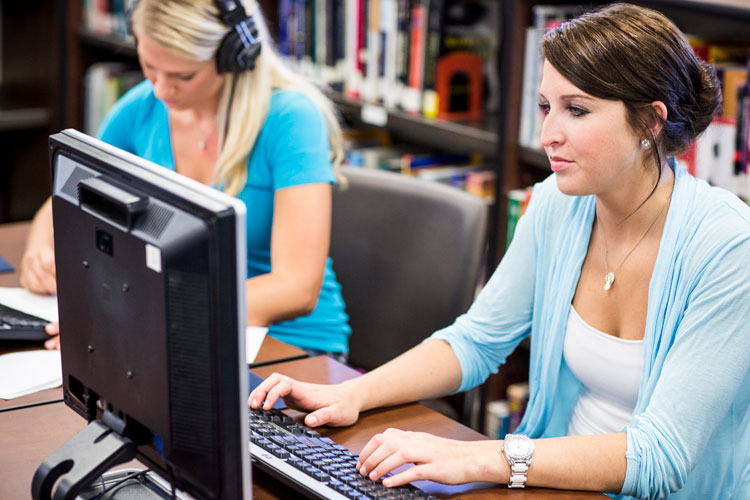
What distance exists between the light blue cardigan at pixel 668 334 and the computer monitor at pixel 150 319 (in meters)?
0.52

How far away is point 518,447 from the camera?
1085mm

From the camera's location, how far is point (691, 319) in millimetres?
1183

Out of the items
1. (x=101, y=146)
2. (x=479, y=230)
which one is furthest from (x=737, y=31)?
(x=101, y=146)

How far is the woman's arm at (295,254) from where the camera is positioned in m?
1.65

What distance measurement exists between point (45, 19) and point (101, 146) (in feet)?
9.53

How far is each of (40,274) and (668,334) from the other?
1.04 metres

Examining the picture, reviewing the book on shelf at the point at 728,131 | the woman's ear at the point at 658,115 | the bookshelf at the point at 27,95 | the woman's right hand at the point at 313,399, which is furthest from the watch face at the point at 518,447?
the bookshelf at the point at 27,95

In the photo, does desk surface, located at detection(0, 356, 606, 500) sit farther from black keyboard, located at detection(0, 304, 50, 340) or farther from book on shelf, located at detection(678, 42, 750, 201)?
book on shelf, located at detection(678, 42, 750, 201)

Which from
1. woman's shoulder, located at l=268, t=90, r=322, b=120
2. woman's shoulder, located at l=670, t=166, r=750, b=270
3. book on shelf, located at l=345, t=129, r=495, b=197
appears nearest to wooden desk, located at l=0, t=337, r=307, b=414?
woman's shoulder, located at l=268, t=90, r=322, b=120

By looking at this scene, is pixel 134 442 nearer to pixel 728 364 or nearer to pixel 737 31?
pixel 728 364

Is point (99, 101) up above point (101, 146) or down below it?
below

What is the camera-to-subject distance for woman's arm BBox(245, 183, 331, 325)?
1.65 meters

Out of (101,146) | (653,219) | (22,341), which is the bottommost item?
(22,341)

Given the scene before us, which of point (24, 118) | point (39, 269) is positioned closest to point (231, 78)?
point (39, 269)
